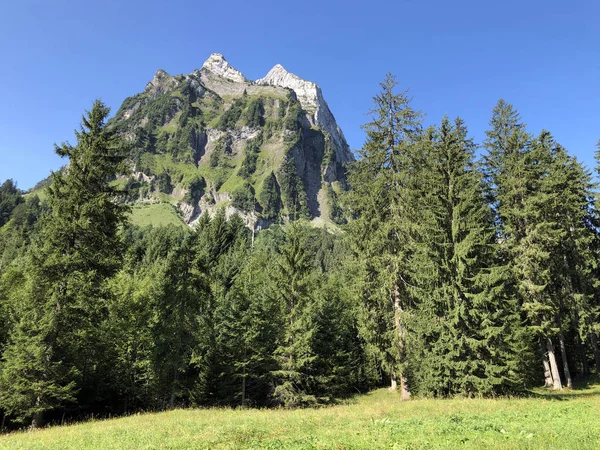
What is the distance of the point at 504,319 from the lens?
17.2 m

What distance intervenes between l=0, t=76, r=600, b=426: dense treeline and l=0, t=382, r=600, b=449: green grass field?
4517mm

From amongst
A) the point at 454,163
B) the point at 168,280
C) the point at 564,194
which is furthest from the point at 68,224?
the point at 564,194

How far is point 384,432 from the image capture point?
29.9 ft

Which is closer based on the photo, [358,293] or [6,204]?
[358,293]

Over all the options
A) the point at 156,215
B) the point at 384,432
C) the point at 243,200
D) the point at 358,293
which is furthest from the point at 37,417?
the point at 243,200

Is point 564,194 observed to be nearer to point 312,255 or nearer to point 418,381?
point 418,381

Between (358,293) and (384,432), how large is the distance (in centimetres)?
1348

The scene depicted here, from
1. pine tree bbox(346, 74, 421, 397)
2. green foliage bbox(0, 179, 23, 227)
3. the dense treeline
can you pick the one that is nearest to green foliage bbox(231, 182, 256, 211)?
green foliage bbox(0, 179, 23, 227)

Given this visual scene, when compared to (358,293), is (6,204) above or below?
above

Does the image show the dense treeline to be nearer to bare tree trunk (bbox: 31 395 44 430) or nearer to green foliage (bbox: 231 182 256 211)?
bare tree trunk (bbox: 31 395 44 430)

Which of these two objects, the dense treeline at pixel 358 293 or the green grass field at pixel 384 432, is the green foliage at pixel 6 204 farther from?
the green grass field at pixel 384 432

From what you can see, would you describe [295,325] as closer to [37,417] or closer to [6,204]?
[37,417]

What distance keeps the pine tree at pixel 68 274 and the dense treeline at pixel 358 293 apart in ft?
0.26

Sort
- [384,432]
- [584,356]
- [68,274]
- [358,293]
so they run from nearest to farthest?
1. [384,432]
2. [68,274]
3. [358,293]
4. [584,356]
